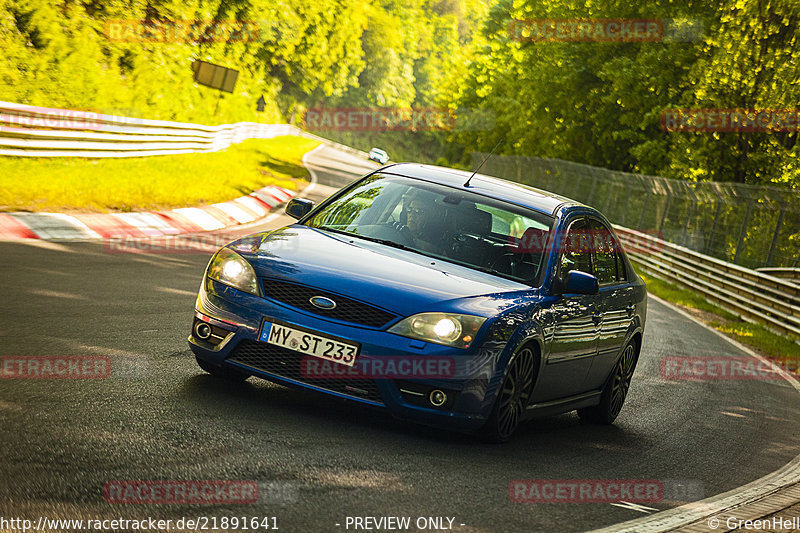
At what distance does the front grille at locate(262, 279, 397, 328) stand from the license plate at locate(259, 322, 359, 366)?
0.44ft

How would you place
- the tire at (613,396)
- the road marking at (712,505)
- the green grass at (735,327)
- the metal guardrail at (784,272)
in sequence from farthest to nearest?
the metal guardrail at (784,272)
the green grass at (735,327)
the tire at (613,396)
the road marking at (712,505)

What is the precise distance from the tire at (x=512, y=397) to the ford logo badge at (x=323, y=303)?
3.57 feet

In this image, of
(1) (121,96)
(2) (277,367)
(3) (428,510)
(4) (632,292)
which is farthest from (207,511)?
(1) (121,96)

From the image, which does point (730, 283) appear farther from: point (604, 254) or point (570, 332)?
point (570, 332)

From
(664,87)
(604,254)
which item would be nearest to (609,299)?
(604,254)

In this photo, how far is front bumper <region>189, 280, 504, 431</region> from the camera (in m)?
5.93

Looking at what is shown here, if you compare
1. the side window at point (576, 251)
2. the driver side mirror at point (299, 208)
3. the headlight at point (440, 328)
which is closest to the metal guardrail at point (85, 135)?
the driver side mirror at point (299, 208)

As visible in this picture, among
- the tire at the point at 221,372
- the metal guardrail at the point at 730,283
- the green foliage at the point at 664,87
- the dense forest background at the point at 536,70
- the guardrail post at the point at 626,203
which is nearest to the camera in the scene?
the tire at the point at 221,372

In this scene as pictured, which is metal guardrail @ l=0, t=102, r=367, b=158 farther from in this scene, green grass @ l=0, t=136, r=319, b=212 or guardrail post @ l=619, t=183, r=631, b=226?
guardrail post @ l=619, t=183, r=631, b=226

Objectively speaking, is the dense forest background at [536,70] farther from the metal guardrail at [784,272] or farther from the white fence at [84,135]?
the metal guardrail at [784,272]

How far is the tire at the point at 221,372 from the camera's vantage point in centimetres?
664

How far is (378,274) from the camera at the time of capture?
6.29m

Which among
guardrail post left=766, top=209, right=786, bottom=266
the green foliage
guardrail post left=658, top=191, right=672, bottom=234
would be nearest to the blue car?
guardrail post left=766, top=209, right=786, bottom=266

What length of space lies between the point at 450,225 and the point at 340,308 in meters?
1.54
